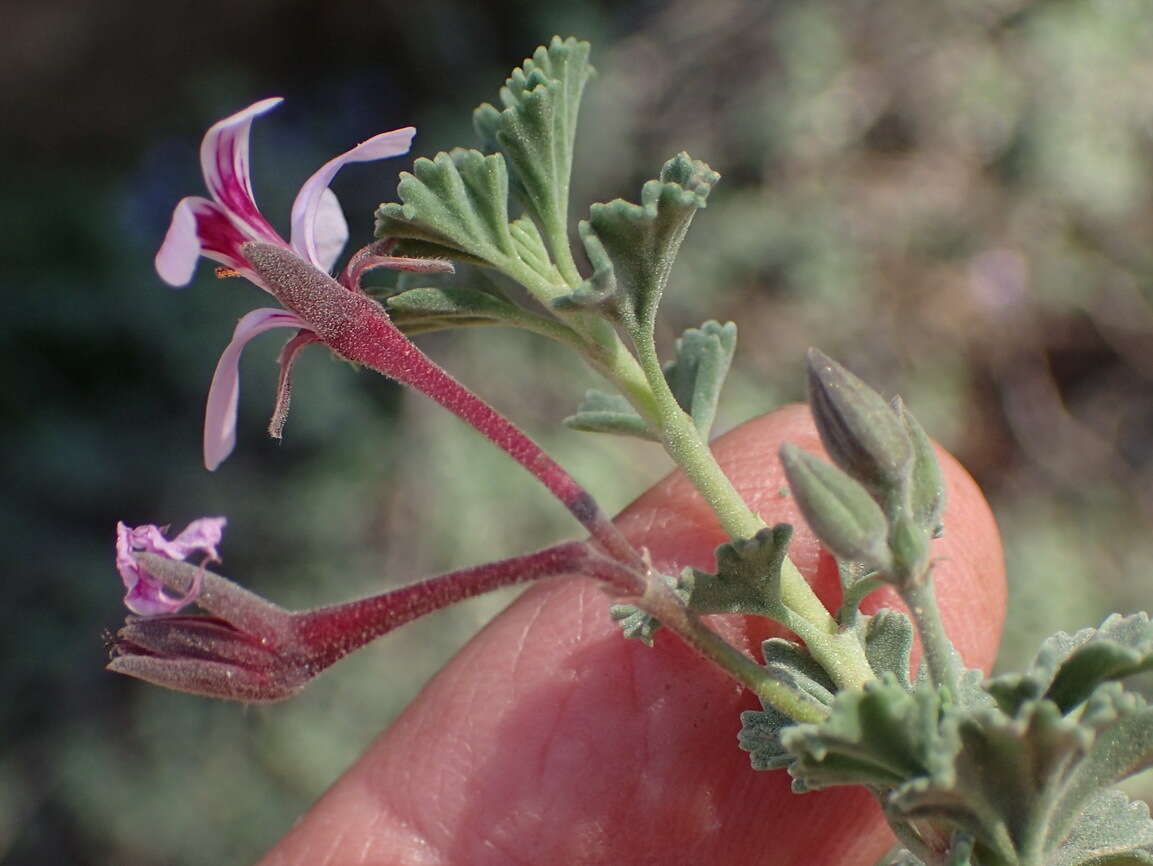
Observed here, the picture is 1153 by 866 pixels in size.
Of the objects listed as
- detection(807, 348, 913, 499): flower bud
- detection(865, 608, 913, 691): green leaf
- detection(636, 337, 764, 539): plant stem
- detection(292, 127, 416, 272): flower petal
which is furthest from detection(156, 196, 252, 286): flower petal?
detection(865, 608, 913, 691): green leaf

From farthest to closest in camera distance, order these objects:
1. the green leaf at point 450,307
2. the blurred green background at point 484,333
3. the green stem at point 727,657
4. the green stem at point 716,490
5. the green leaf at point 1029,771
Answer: the blurred green background at point 484,333 < the green leaf at point 450,307 < the green stem at point 716,490 < the green stem at point 727,657 < the green leaf at point 1029,771

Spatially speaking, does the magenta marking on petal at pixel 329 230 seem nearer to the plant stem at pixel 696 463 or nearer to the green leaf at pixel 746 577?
the plant stem at pixel 696 463

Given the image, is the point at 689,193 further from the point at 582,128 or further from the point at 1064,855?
the point at 582,128

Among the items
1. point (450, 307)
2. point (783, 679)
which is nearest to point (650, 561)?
point (783, 679)

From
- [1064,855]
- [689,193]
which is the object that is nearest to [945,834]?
[1064,855]

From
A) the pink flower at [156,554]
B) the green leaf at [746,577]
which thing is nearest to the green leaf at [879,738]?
the green leaf at [746,577]
